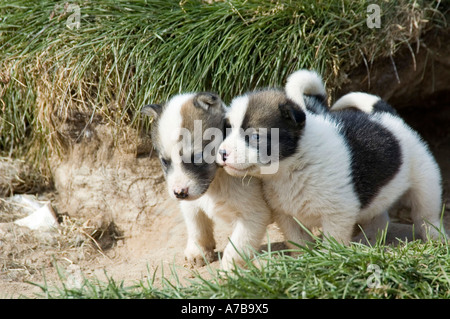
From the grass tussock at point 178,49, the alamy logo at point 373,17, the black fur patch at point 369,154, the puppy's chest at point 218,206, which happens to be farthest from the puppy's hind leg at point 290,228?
the alamy logo at point 373,17

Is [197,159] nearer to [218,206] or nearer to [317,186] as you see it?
[218,206]

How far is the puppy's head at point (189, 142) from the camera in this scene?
406cm

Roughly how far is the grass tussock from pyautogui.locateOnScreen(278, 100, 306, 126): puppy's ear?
3.90 feet

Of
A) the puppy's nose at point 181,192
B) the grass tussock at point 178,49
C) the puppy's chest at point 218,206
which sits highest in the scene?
the grass tussock at point 178,49

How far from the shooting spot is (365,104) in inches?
197

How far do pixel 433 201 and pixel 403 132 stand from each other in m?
0.60

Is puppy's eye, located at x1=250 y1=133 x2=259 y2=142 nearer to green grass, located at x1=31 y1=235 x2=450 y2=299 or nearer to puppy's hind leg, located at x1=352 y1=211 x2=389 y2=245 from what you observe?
green grass, located at x1=31 y1=235 x2=450 y2=299

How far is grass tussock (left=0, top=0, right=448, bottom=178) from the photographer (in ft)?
17.6

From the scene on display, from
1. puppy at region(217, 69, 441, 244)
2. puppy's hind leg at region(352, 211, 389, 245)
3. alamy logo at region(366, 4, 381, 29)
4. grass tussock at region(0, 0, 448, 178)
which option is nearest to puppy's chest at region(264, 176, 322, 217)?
puppy at region(217, 69, 441, 244)

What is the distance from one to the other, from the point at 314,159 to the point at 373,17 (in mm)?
1854

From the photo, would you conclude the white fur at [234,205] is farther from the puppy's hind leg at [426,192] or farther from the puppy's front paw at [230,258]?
the puppy's hind leg at [426,192]

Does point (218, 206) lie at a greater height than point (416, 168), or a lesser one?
lesser

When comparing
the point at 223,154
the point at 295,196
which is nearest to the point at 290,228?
the point at 295,196
